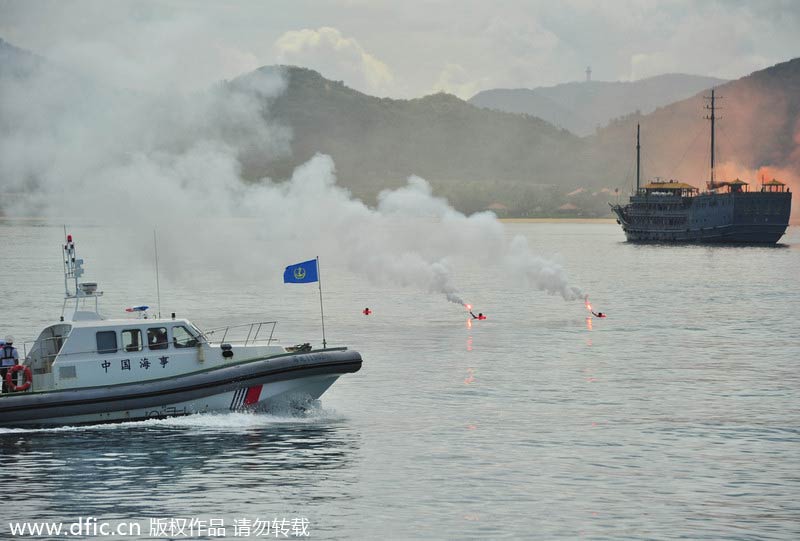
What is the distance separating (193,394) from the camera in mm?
34438

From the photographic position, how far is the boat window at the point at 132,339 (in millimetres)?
34375

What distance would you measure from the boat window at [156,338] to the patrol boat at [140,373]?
0.03 meters

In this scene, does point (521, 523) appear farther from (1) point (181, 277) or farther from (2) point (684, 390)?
(1) point (181, 277)

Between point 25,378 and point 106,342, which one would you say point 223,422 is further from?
point 25,378

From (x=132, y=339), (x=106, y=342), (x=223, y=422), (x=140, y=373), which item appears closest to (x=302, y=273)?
(x=223, y=422)

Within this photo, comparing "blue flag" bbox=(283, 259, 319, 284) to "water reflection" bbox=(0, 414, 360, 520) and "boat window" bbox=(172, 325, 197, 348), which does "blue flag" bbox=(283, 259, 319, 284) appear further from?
"water reflection" bbox=(0, 414, 360, 520)

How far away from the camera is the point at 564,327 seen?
6894 cm

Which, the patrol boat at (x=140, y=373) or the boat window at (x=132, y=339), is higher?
the boat window at (x=132, y=339)

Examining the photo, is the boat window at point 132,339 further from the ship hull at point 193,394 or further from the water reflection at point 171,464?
the water reflection at point 171,464

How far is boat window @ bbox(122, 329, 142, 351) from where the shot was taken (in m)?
34.4

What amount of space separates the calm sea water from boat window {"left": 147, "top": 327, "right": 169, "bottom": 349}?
101 inches

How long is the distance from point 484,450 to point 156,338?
1126 centimetres

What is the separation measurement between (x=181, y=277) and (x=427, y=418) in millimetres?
76856

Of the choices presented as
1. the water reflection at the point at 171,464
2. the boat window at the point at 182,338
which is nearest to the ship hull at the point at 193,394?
the water reflection at the point at 171,464
